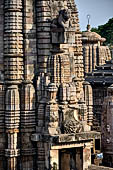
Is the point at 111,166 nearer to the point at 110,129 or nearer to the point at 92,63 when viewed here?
the point at 110,129

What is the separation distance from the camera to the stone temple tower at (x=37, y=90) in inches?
1404

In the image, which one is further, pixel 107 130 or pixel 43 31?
pixel 107 130

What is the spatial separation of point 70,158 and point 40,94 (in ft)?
12.0

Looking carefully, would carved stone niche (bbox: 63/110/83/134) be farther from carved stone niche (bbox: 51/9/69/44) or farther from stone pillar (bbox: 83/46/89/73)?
stone pillar (bbox: 83/46/89/73)

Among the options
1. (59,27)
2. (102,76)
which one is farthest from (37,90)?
(102,76)

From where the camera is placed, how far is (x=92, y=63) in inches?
2736

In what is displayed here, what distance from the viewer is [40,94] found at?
36.2m

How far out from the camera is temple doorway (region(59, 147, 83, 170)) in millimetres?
36000

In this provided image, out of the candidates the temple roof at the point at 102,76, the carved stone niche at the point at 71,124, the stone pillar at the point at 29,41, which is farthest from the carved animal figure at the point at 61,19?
the temple roof at the point at 102,76

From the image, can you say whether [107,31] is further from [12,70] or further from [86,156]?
[86,156]

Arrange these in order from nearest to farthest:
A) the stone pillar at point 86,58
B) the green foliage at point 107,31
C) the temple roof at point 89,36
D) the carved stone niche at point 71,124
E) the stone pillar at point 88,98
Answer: the carved stone niche at point 71,124
the stone pillar at point 88,98
the temple roof at point 89,36
the stone pillar at point 86,58
the green foliage at point 107,31

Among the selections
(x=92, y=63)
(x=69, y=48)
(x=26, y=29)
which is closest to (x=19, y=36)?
(x=26, y=29)

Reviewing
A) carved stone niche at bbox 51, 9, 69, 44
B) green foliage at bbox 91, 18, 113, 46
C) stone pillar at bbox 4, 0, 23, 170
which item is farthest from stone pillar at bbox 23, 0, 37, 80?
green foliage at bbox 91, 18, 113, 46

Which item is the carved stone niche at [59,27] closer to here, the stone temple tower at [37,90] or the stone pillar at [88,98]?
the stone temple tower at [37,90]
